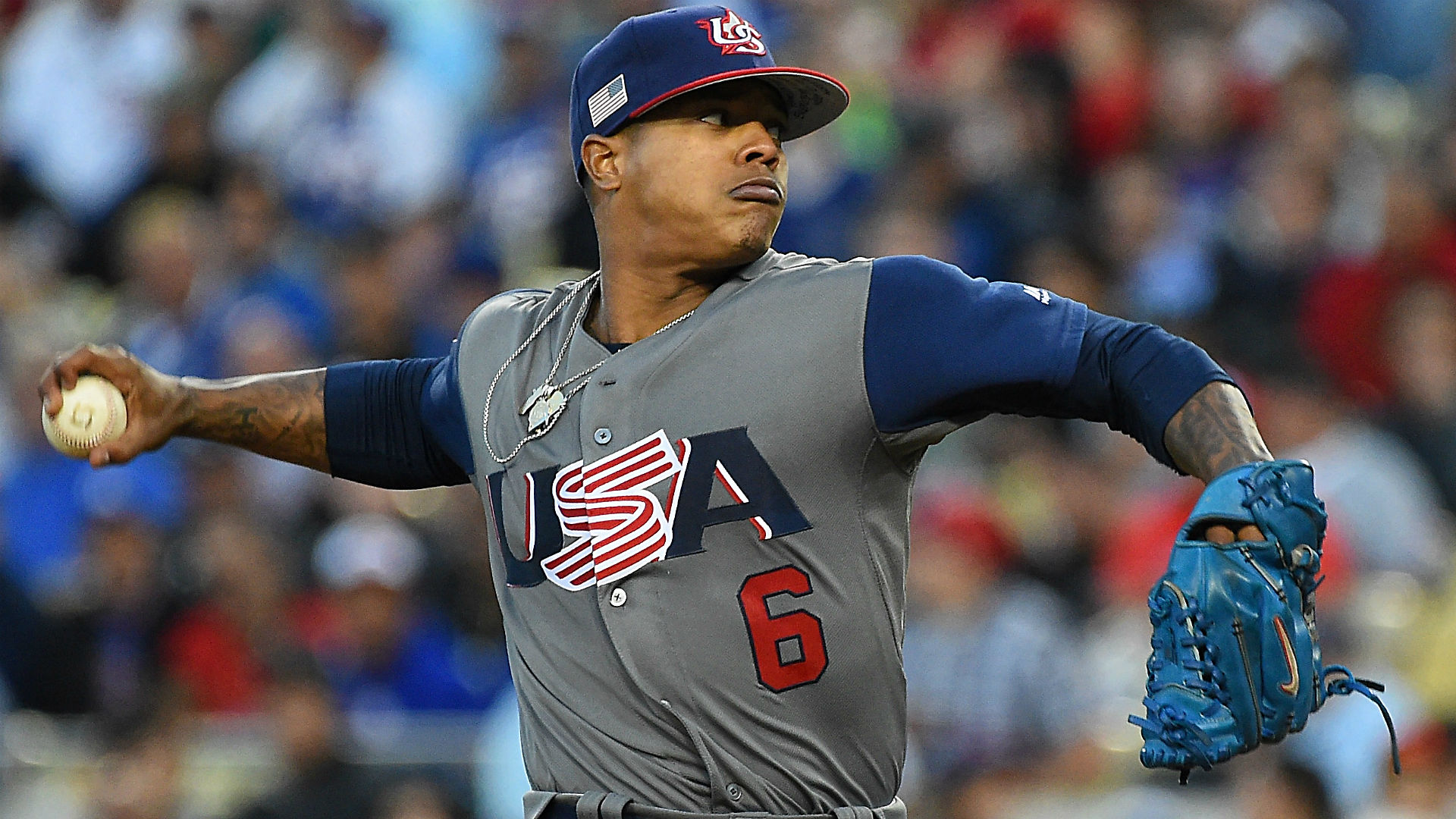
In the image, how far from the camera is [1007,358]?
2.94 metres

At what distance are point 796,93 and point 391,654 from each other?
14.3ft

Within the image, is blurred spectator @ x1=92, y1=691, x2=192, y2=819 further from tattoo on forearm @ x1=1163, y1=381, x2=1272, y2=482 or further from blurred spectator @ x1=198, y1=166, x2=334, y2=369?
tattoo on forearm @ x1=1163, y1=381, x2=1272, y2=482

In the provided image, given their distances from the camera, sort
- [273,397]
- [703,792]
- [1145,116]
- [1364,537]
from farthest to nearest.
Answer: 1. [1145,116]
2. [1364,537]
3. [273,397]
4. [703,792]

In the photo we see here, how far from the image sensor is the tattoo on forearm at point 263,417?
363 cm

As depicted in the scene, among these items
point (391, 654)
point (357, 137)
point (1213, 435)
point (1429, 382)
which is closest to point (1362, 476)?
point (1429, 382)

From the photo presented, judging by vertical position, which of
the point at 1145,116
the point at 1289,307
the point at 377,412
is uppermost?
the point at 1145,116

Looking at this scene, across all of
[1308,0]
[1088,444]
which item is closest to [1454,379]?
[1088,444]

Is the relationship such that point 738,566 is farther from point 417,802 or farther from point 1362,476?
point 1362,476

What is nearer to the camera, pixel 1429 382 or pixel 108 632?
pixel 1429 382

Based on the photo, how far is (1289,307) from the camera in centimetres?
753

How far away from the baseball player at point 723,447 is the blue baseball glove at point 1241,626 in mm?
249

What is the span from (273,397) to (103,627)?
4.54m

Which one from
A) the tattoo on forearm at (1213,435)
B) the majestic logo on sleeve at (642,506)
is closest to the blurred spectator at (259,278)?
the majestic logo on sleeve at (642,506)

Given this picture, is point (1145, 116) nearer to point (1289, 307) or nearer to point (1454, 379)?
point (1289, 307)
